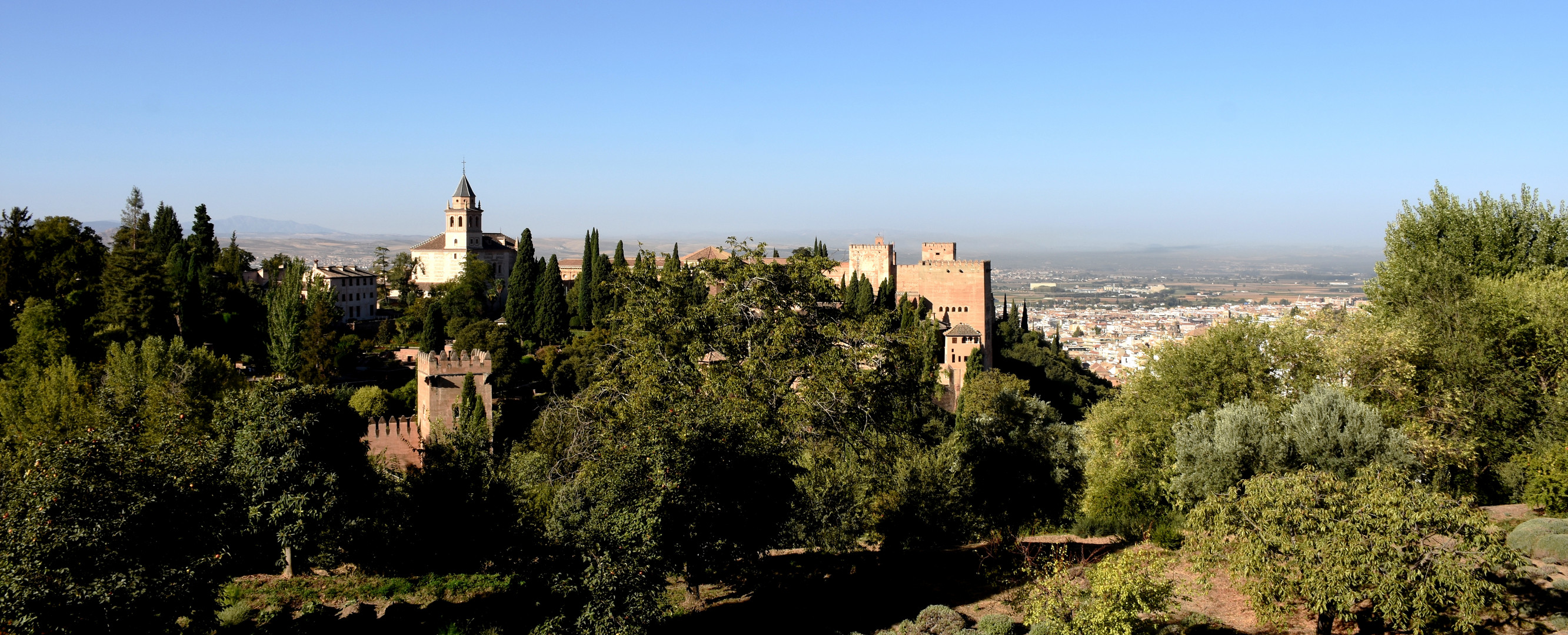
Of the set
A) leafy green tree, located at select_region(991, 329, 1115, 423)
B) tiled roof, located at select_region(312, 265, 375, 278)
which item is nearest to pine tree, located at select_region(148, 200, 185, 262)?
tiled roof, located at select_region(312, 265, 375, 278)

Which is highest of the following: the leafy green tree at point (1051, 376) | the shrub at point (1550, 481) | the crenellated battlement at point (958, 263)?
the crenellated battlement at point (958, 263)

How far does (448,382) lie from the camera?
28.5 m

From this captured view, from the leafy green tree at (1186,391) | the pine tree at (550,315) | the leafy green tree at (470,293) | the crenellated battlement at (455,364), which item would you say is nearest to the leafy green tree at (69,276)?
the crenellated battlement at (455,364)

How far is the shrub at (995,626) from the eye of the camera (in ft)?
35.9

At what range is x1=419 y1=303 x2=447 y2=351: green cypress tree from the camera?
139ft

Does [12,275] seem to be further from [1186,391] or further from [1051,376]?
[1051,376]

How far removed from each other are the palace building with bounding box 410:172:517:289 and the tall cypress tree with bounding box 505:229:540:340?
34.2m

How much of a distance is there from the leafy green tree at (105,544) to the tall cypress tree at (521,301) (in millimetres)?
Result: 35001

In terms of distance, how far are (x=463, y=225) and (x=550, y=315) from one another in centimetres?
4171

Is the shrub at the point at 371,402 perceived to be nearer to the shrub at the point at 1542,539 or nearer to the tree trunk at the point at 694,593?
the tree trunk at the point at 694,593

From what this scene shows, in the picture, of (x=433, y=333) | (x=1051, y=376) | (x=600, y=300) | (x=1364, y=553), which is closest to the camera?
(x=1364, y=553)

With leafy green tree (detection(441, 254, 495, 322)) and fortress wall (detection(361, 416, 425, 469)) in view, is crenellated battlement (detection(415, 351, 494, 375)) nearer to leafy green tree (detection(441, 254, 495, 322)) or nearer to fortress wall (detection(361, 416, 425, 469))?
fortress wall (detection(361, 416, 425, 469))

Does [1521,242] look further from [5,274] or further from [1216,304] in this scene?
[1216,304]

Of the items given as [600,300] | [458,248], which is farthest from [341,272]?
[600,300]
